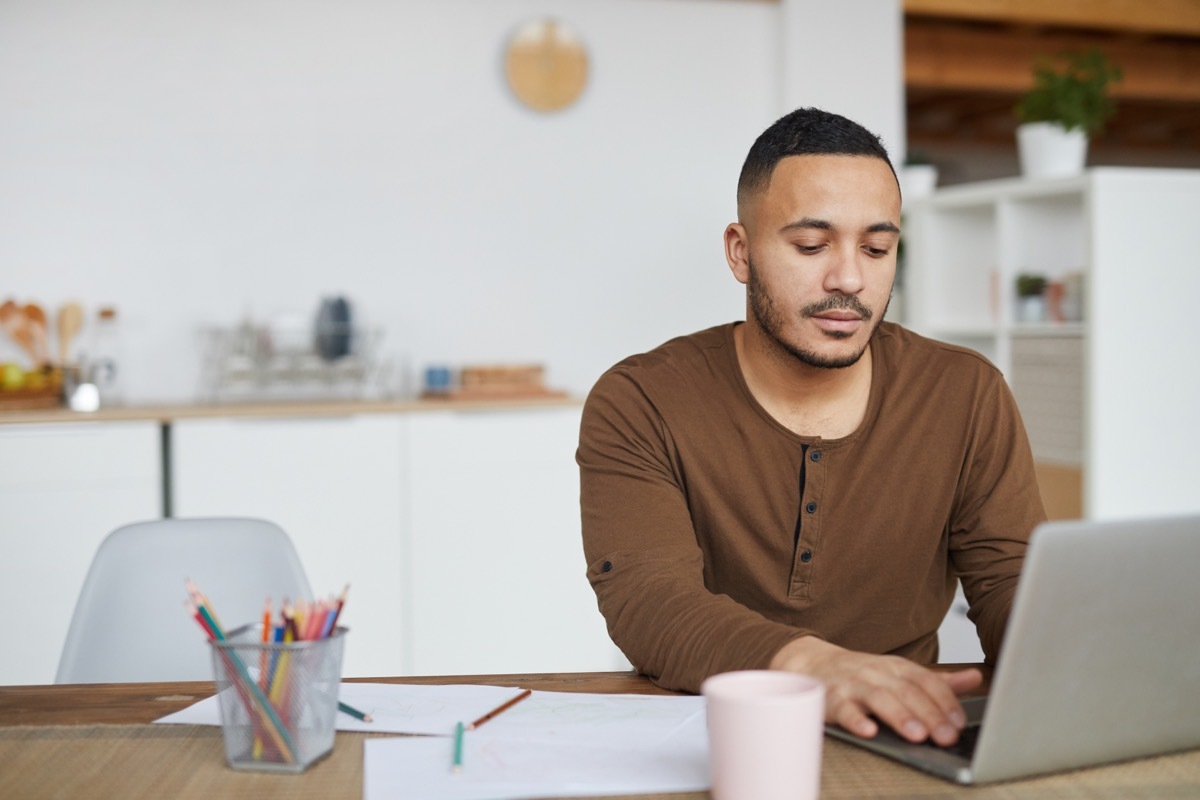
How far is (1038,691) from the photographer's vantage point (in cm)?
83

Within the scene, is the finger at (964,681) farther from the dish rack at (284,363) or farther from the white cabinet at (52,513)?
the dish rack at (284,363)

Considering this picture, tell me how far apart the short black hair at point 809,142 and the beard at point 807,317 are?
13cm

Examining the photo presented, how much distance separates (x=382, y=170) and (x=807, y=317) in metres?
2.64

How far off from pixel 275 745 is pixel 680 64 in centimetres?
345

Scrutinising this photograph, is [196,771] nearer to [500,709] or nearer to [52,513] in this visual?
[500,709]

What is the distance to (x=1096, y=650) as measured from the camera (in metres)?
0.84

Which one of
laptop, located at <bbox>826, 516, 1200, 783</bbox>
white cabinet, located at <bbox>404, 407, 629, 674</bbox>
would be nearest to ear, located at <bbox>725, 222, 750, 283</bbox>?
laptop, located at <bbox>826, 516, 1200, 783</bbox>

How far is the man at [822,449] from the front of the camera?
1.42 metres

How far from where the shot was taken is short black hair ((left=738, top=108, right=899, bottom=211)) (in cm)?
145

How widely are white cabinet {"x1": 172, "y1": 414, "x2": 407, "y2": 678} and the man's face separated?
2000mm

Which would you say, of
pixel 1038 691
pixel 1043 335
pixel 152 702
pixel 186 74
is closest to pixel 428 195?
pixel 186 74

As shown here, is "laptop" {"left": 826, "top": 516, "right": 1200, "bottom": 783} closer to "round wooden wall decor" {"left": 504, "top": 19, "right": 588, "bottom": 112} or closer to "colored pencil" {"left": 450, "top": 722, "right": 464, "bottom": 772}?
"colored pencil" {"left": 450, "top": 722, "right": 464, "bottom": 772}

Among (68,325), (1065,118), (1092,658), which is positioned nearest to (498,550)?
(68,325)

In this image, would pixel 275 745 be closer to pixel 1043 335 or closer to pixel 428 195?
pixel 428 195
